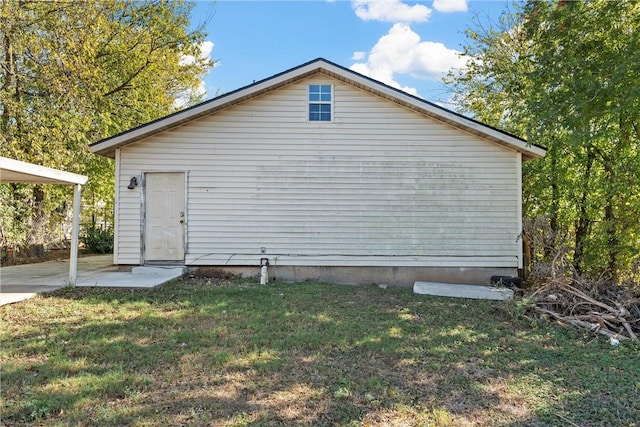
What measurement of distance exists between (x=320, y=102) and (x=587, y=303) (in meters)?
6.16

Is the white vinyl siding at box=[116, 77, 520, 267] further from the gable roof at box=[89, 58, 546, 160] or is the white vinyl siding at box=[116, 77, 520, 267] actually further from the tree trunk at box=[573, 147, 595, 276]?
the tree trunk at box=[573, 147, 595, 276]

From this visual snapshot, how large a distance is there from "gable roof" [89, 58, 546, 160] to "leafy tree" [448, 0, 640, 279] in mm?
634

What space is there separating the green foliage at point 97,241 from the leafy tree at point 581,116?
14.3 m

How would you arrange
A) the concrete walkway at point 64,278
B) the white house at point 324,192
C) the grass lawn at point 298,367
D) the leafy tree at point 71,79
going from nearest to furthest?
1. the grass lawn at point 298,367
2. the concrete walkway at point 64,278
3. the white house at point 324,192
4. the leafy tree at point 71,79

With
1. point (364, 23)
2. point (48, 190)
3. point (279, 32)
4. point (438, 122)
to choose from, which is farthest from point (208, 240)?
point (364, 23)

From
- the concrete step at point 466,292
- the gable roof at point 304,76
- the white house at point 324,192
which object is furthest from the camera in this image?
the white house at point 324,192

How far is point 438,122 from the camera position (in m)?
8.44

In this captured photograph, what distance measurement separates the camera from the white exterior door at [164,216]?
8359 millimetres

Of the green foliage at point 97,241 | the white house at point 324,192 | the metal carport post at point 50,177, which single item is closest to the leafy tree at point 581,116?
the white house at point 324,192

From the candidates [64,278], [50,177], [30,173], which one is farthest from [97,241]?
[30,173]

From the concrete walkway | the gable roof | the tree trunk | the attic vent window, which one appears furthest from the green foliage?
the tree trunk

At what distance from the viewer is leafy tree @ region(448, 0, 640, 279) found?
671 cm

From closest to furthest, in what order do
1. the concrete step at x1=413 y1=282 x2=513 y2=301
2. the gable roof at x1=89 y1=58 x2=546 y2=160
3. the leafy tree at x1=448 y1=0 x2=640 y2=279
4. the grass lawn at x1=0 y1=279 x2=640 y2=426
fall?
the grass lawn at x1=0 y1=279 x2=640 y2=426 < the leafy tree at x1=448 y1=0 x2=640 y2=279 < the concrete step at x1=413 y1=282 x2=513 y2=301 < the gable roof at x1=89 y1=58 x2=546 y2=160

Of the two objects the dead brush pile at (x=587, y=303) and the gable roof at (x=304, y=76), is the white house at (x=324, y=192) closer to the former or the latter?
the gable roof at (x=304, y=76)
